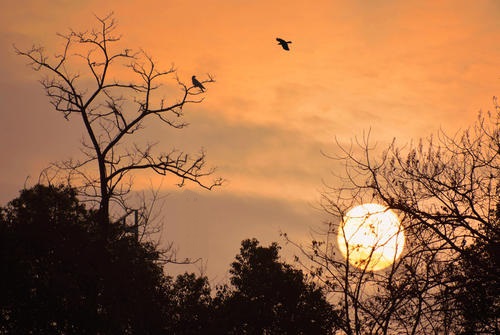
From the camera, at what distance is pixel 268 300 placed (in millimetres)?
43344

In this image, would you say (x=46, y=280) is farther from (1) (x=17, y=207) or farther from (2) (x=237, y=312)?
(2) (x=237, y=312)

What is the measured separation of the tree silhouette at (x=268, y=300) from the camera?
135 ft

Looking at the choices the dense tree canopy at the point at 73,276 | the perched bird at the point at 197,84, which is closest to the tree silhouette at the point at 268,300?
the dense tree canopy at the point at 73,276

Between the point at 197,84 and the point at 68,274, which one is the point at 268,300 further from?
the point at 68,274

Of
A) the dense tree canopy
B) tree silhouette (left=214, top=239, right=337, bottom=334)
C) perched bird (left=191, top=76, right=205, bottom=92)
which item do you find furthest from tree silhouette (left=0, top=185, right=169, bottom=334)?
tree silhouette (left=214, top=239, right=337, bottom=334)

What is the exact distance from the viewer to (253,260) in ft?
150

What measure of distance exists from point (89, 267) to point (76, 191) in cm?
415

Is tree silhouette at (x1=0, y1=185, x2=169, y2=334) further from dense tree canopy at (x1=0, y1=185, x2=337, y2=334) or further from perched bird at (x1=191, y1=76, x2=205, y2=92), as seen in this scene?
perched bird at (x1=191, y1=76, x2=205, y2=92)

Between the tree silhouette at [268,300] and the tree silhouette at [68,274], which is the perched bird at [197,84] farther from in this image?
the tree silhouette at [268,300]

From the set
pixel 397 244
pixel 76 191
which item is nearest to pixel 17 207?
pixel 76 191

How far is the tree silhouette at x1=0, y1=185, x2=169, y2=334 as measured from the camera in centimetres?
1906

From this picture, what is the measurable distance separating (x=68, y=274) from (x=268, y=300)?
2465cm

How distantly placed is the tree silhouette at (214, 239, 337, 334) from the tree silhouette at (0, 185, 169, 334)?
17.3m

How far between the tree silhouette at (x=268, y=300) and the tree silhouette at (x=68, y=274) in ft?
56.8
